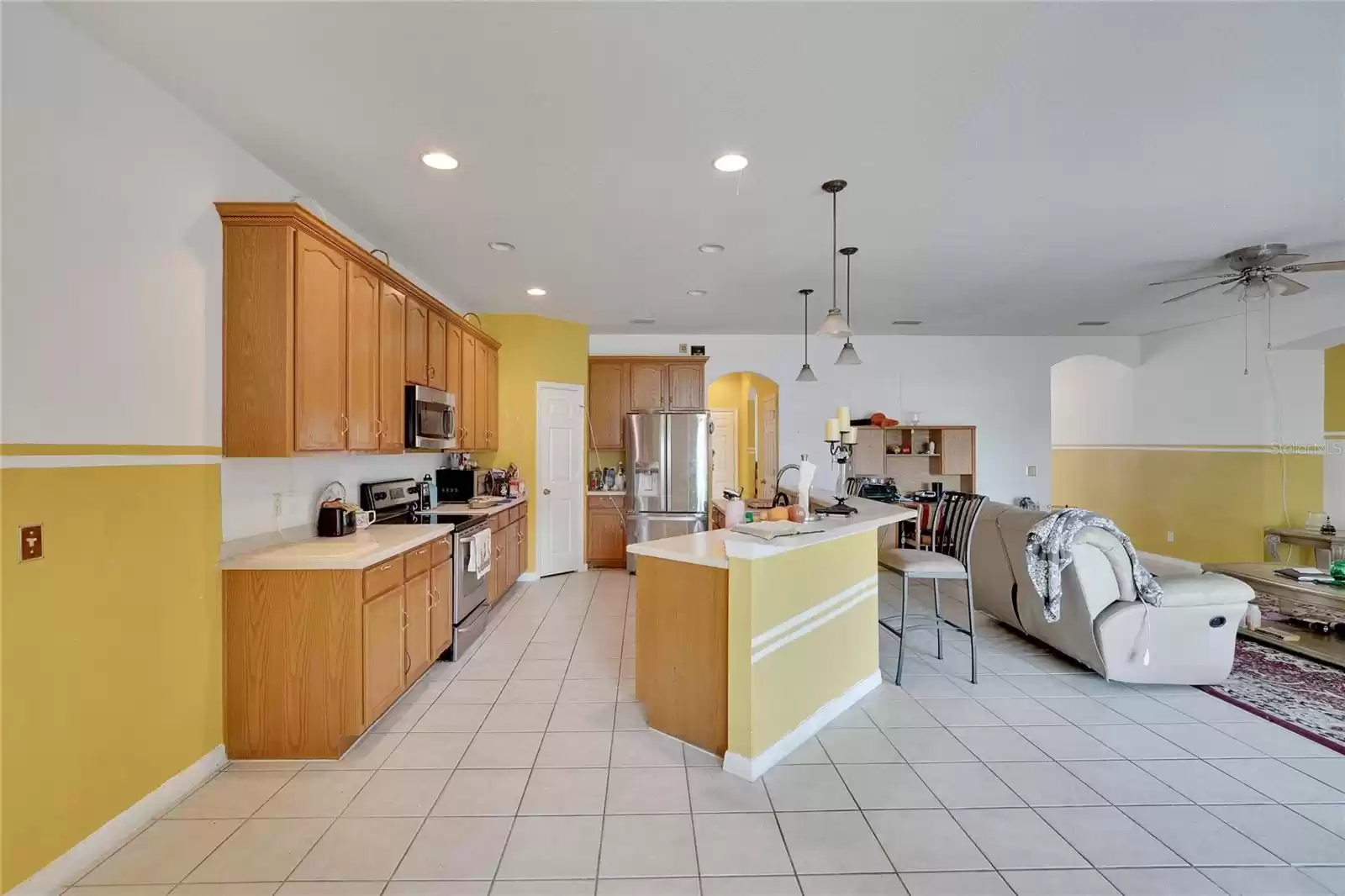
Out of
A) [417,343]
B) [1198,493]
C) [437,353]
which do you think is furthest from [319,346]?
[1198,493]

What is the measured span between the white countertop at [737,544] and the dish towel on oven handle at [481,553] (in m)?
1.58

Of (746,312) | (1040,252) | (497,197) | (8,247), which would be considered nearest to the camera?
(8,247)

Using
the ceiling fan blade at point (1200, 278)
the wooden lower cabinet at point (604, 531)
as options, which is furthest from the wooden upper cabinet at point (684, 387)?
the ceiling fan blade at point (1200, 278)

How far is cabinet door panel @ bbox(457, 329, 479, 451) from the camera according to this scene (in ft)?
14.9

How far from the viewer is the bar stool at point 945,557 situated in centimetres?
313

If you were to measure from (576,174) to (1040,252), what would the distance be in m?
3.27

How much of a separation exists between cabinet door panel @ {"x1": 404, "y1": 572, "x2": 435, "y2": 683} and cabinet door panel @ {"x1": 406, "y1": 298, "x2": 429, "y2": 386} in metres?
1.31

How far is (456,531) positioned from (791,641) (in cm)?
220

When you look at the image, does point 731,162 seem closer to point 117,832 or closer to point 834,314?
point 834,314

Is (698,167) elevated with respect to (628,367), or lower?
elevated

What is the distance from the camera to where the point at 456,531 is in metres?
3.57

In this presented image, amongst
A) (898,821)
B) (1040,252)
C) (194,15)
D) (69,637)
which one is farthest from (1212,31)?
(69,637)

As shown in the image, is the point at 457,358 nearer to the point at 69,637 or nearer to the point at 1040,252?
the point at 69,637

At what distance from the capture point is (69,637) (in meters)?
1.76
